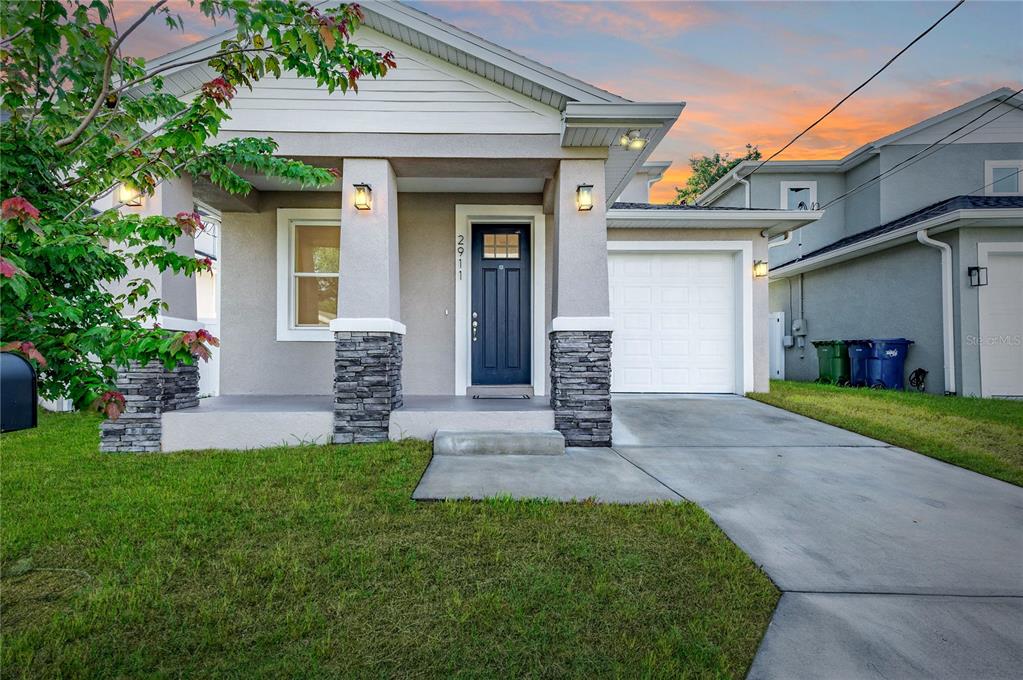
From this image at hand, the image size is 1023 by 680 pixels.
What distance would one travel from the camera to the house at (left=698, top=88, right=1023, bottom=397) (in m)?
7.92

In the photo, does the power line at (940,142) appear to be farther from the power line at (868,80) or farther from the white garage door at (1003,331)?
the white garage door at (1003,331)

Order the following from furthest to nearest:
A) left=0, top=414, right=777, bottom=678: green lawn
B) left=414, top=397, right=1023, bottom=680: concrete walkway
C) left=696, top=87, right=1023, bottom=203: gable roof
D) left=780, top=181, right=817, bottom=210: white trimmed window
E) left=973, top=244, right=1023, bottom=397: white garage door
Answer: left=780, top=181, right=817, bottom=210: white trimmed window, left=696, top=87, right=1023, bottom=203: gable roof, left=973, top=244, right=1023, bottom=397: white garage door, left=414, top=397, right=1023, bottom=680: concrete walkway, left=0, top=414, right=777, bottom=678: green lawn

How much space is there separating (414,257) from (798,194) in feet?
37.7

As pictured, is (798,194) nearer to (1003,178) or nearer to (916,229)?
(1003,178)

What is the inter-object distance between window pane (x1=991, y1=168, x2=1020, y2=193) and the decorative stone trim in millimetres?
12548

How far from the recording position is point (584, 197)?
4.77 meters

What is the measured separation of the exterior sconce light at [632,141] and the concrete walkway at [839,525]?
120 inches

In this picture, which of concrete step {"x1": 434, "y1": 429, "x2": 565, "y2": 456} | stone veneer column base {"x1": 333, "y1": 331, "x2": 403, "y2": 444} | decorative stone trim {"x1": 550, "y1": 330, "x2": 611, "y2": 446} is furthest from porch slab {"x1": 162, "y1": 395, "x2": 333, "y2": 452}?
decorative stone trim {"x1": 550, "y1": 330, "x2": 611, "y2": 446}

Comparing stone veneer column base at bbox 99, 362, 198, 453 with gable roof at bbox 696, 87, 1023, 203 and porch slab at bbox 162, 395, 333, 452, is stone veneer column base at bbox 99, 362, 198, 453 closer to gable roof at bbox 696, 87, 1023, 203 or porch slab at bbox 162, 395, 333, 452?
porch slab at bbox 162, 395, 333, 452

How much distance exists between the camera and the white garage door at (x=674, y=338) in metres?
7.90

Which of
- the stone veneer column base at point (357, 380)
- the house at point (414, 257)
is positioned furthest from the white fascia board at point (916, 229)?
the stone veneer column base at point (357, 380)

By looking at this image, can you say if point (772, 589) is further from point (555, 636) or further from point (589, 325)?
point (589, 325)

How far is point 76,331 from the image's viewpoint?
5.25 ft

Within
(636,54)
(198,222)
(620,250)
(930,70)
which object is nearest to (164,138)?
(198,222)
